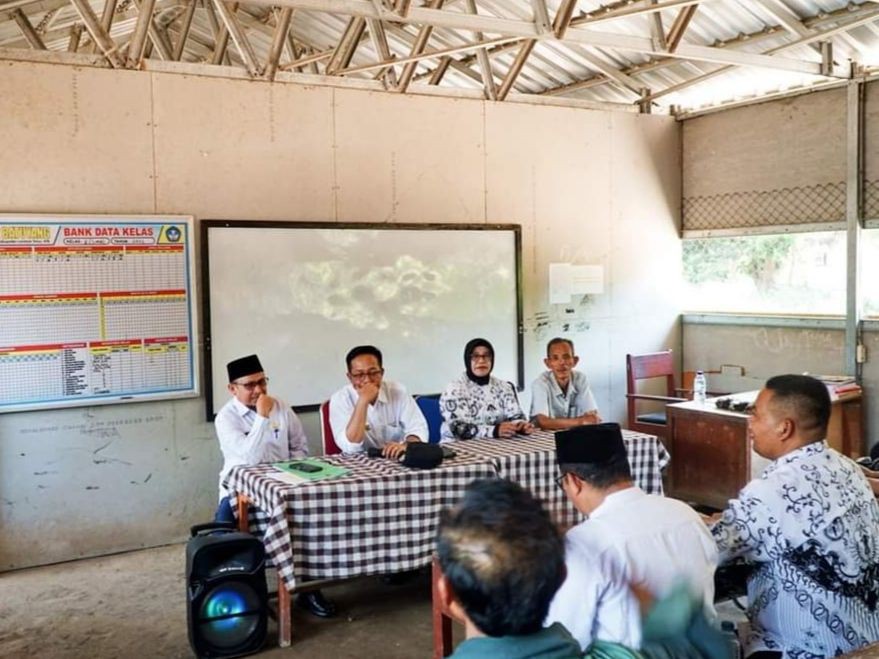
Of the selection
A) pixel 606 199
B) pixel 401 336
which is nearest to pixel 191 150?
pixel 401 336

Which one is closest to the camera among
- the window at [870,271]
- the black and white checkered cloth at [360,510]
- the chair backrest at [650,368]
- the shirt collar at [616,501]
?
the shirt collar at [616,501]

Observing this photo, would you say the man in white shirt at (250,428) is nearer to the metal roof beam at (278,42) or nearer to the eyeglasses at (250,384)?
the eyeglasses at (250,384)

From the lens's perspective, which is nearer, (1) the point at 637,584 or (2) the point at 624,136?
(1) the point at 637,584

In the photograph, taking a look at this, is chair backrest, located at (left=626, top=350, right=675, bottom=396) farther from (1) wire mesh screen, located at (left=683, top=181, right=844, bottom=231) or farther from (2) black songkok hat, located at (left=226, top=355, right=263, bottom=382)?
→ (2) black songkok hat, located at (left=226, top=355, right=263, bottom=382)

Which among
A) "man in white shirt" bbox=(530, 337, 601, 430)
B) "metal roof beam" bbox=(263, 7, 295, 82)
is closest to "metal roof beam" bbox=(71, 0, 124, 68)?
"metal roof beam" bbox=(263, 7, 295, 82)

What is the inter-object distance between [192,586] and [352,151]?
10.2ft

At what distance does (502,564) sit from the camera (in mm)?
1355

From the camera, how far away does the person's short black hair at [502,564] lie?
1349 millimetres

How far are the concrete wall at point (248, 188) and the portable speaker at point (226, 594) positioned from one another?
1.63 metres

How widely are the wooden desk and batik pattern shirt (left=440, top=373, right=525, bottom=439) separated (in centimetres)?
133

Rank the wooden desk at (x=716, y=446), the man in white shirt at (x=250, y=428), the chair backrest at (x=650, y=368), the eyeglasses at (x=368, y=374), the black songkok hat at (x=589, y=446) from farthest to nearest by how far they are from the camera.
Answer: the chair backrest at (x=650, y=368) → the wooden desk at (x=716, y=446) → the eyeglasses at (x=368, y=374) → the man in white shirt at (x=250, y=428) → the black songkok hat at (x=589, y=446)

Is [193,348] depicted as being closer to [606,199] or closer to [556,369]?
[556,369]

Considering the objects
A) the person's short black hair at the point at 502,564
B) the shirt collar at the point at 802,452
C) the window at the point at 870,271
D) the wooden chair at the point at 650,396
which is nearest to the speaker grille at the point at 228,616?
the shirt collar at the point at 802,452

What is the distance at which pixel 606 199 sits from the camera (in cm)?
674
